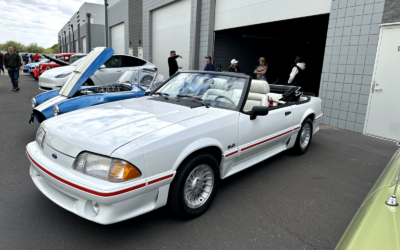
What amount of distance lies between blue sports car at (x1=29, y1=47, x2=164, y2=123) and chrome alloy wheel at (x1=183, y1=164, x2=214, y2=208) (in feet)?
9.77

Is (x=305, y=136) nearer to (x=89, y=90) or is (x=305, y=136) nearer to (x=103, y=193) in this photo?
(x=103, y=193)

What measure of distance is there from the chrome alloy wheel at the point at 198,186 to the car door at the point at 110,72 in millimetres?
7029

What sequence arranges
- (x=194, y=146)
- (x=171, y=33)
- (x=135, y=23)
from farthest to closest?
1. (x=135, y=23)
2. (x=171, y=33)
3. (x=194, y=146)

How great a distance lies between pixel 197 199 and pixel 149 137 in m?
0.94

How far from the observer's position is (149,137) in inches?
92.7

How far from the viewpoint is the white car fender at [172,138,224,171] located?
8.13ft

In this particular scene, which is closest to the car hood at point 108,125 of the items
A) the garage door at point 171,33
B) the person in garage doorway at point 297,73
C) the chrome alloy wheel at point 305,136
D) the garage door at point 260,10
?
the chrome alloy wheel at point 305,136

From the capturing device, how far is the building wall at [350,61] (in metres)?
6.21

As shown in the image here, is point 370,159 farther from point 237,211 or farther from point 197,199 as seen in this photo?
point 197,199

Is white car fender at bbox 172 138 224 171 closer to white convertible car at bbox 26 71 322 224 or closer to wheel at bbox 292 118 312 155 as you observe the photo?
white convertible car at bbox 26 71 322 224

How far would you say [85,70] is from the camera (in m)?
5.09

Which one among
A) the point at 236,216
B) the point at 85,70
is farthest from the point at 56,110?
the point at 236,216

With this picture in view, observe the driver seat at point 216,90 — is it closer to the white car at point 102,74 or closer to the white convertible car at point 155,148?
the white convertible car at point 155,148

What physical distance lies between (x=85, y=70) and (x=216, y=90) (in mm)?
2838
